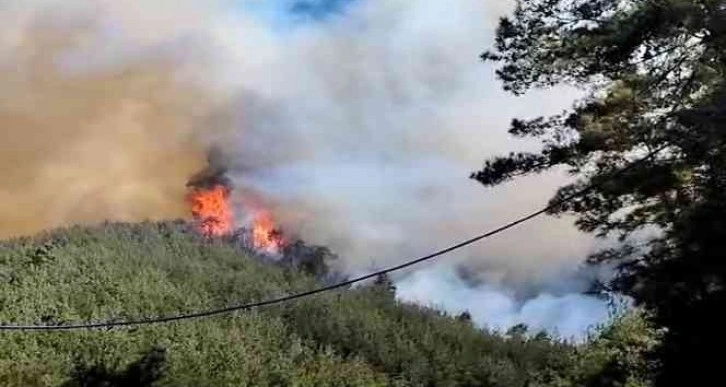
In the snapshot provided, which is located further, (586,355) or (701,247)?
(586,355)

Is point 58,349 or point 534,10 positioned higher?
point 534,10

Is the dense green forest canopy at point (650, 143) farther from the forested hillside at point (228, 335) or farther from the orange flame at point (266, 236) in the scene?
the orange flame at point (266, 236)

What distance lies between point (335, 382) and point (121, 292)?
267 inches

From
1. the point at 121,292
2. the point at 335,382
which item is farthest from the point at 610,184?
the point at 121,292

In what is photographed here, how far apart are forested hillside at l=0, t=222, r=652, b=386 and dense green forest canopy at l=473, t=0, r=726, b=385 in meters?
2.72

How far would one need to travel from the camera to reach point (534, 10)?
49.0 ft

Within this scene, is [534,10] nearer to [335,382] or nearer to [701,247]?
[701,247]

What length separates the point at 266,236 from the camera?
135 ft

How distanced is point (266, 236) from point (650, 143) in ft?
95.4

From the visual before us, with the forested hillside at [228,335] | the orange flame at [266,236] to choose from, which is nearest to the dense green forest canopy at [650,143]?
the forested hillside at [228,335]

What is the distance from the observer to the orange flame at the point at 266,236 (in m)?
38.2

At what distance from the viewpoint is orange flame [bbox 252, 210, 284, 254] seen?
38219 mm

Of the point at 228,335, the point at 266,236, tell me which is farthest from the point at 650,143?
the point at 266,236

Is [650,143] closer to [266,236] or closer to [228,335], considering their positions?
[228,335]
